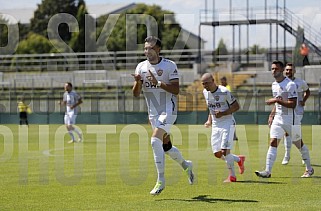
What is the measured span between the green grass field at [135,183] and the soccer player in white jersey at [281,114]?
380 millimetres

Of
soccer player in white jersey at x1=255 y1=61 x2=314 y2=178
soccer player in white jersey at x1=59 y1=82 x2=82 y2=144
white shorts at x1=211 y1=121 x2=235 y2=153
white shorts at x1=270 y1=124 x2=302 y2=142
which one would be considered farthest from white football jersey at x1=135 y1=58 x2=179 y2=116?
soccer player in white jersey at x1=59 y1=82 x2=82 y2=144

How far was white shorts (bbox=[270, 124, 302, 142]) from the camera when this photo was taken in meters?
14.8

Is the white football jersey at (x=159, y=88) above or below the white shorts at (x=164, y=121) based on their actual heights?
above

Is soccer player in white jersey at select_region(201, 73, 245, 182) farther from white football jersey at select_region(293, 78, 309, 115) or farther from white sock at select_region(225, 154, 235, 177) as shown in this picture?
white football jersey at select_region(293, 78, 309, 115)

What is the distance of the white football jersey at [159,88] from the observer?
12078 millimetres

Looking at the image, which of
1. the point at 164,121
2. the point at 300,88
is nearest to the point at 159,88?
the point at 164,121

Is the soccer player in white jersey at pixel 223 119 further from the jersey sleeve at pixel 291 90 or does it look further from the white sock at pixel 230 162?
the jersey sleeve at pixel 291 90

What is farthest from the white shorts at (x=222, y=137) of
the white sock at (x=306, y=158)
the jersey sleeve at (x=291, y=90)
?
the white sock at (x=306, y=158)

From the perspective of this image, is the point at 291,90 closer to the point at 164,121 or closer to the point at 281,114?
the point at 281,114

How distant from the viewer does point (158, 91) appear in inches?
480

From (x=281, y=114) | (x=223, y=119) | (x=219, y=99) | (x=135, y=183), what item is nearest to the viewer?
(x=135, y=183)

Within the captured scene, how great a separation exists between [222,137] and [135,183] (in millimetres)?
1833

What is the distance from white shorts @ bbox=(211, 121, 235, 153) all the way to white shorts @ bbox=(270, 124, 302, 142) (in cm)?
103

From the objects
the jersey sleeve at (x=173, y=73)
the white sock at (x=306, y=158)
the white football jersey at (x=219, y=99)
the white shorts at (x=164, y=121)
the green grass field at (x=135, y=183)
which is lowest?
the green grass field at (x=135, y=183)
